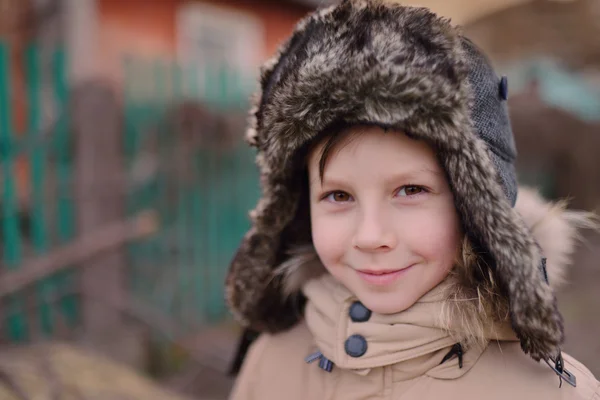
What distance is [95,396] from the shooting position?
6.47 feet

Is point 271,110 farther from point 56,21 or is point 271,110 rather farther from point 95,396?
point 56,21

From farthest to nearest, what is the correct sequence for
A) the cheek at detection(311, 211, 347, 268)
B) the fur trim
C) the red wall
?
the red wall
the fur trim
the cheek at detection(311, 211, 347, 268)

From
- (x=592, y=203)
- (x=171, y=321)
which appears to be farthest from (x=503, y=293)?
(x=592, y=203)

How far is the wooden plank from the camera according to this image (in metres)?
2.84

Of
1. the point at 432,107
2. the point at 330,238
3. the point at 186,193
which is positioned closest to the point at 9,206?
the point at 186,193

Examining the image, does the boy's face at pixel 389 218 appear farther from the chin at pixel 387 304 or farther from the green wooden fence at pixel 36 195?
the green wooden fence at pixel 36 195

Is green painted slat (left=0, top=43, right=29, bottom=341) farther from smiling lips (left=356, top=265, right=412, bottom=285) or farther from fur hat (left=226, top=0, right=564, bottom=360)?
smiling lips (left=356, top=265, right=412, bottom=285)

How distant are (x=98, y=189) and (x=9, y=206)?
474 millimetres

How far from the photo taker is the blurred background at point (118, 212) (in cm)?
292

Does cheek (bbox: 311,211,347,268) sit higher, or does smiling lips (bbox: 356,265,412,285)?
cheek (bbox: 311,211,347,268)

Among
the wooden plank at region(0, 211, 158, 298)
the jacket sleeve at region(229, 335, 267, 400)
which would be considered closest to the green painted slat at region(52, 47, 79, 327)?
the wooden plank at region(0, 211, 158, 298)

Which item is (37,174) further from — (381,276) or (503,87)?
(503,87)

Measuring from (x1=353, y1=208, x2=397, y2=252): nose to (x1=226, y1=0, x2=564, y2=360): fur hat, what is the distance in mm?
159

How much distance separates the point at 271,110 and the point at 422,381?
0.70 m
